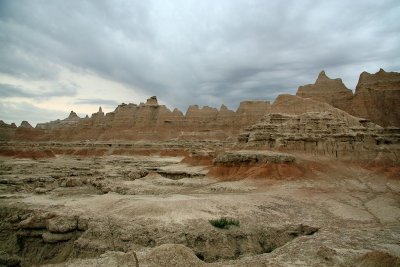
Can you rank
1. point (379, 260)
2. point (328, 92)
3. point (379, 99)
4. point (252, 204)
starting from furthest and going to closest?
point (328, 92)
point (379, 99)
point (252, 204)
point (379, 260)

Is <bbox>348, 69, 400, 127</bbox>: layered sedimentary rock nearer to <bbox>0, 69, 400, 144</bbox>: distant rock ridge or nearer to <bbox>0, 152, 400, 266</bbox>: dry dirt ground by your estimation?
<bbox>0, 152, 400, 266</bbox>: dry dirt ground

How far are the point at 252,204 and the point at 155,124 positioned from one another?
96726 millimetres

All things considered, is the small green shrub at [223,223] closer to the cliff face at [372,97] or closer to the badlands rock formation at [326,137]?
the badlands rock formation at [326,137]

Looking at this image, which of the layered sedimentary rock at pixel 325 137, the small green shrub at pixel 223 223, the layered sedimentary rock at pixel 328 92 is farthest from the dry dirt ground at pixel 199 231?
the layered sedimentary rock at pixel 328 92

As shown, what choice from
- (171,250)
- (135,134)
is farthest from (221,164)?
(135,134)

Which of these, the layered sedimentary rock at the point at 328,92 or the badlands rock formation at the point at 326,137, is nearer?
the badlands rock formation at the point at 326,137

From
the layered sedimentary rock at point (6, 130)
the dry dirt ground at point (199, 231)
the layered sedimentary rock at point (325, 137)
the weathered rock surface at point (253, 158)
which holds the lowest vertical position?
the dry dirt ground at point (199, 231)

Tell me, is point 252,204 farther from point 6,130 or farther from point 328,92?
point 6,130

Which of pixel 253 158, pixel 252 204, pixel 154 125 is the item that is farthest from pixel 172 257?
pixel 154 125

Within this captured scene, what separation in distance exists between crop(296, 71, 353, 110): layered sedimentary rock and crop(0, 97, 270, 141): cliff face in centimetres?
4129

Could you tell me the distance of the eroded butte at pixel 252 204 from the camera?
14258 mm

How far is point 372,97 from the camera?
61.3 meters

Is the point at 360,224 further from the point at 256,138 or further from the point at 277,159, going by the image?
the point at 256,138

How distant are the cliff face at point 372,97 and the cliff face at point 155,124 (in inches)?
1773
